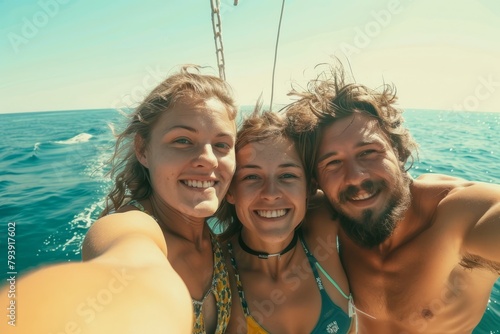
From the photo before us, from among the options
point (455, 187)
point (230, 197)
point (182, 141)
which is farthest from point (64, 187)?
point (455, 187)

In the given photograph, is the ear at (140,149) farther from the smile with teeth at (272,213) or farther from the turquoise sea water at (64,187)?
the smile with teeth at (272,213)

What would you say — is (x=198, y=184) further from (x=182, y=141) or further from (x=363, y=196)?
(x=363, y=196)

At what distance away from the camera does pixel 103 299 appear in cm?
69

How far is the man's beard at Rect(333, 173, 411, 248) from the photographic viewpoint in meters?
2.23

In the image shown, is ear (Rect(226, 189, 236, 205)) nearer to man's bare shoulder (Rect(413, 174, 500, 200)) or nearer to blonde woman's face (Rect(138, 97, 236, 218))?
blonde woman's face (Rect(138, 97, 236, 218))

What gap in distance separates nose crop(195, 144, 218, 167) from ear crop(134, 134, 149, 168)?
0.42m

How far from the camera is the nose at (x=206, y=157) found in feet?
5.65

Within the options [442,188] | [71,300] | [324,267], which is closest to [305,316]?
[324,267]

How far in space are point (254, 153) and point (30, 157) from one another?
12949 millimetres

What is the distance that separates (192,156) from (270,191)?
52 centimetres

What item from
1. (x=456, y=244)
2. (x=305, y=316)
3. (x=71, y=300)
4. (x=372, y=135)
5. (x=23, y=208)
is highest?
(x=71, y=300)

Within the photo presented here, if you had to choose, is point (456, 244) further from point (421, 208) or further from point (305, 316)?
point (305, 316)

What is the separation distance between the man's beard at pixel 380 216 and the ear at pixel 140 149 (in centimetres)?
135

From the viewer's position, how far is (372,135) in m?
2.28
